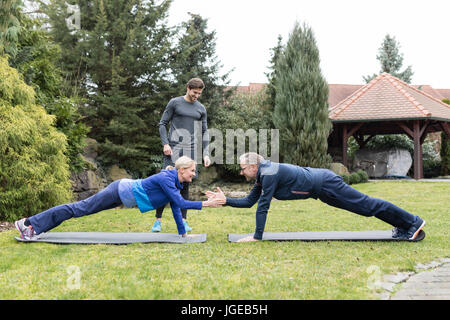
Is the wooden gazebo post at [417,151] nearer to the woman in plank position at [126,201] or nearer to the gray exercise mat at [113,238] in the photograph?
the gray exercise mat at [113,238]

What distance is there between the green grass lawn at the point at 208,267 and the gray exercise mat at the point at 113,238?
173 mm

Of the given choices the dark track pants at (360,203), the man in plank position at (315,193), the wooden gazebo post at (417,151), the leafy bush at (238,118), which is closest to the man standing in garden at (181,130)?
the man in plank position at (315,193)

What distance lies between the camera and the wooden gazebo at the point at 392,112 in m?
15.2

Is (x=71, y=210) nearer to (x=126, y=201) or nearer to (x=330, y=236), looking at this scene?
(x=126, y=201)

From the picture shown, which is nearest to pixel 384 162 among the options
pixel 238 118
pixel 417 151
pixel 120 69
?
pixel 417 151

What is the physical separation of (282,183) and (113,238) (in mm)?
2112

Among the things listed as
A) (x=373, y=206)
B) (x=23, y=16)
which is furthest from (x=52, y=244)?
(x=23, y=16)

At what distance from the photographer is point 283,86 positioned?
1477 cm

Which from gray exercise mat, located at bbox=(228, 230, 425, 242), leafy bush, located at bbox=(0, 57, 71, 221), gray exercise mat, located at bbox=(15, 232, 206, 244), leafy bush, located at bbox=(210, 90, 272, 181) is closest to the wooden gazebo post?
leafy bush, located at bbox=(210, 90, 272, 181)

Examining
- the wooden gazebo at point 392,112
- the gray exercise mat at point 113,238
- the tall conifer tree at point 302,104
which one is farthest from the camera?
the wooden gazebo at point 392,112

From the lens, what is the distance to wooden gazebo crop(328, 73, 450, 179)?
1520cm

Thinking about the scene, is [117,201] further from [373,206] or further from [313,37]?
[313,37]

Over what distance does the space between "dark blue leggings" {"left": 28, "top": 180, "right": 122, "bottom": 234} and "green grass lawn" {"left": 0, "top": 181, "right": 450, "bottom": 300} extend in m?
0.26
